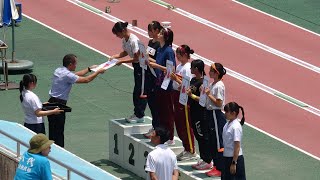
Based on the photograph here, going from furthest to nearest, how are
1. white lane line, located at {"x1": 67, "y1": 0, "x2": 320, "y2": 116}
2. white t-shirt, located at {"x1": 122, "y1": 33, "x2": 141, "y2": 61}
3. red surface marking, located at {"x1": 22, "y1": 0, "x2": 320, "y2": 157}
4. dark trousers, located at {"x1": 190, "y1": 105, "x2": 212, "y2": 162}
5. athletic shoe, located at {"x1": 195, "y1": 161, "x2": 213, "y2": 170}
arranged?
white lane line, located at {"x1": 67, "y1": 0, "x2": 320, "y2": 116}, red surface marking, located at {"x1": 22, "y1": 0, "x2": 320, "y2": 157}, white t-shirt, located at {"x1": 122, "y1": 33, "x2": 141, "y2": 61}, athletic shoe, located at {"x1": 195, "y1": 161, "x2": 213, "y2": 170}, dark trousers, located at {"x1": 190, "y1": 105, "x2": 212, "y2": 162}

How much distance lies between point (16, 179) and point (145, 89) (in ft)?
19.8

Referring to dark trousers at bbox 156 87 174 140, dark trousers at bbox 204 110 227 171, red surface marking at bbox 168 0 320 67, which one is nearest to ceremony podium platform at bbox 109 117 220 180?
dark trousers at bbox 156 87 174 140

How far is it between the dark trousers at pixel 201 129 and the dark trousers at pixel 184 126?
0.44 m

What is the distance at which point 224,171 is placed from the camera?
62.3 ft

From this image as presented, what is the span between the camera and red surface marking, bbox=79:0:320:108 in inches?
1078

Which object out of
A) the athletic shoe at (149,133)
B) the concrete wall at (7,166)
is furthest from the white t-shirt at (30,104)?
the athletic shoe at (149,133)

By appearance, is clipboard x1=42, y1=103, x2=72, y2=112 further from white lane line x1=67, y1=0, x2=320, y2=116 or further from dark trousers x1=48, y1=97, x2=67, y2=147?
white lane line x1=67, y1=0, x2=320, y2=116

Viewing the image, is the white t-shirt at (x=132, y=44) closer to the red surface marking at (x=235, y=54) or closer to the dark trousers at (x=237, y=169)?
the dark trousers at (x=237, y=169)

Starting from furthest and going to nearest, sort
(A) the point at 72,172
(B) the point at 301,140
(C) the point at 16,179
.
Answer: (B) the point at 301,140 → (A) the point at 72,172 → (C) the point at 16,179

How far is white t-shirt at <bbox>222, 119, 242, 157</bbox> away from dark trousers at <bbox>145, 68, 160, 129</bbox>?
2.51 m

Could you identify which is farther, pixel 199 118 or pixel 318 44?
pixel 318 44

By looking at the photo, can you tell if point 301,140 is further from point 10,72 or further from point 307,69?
point 10,72

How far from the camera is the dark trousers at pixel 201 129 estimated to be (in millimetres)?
19828

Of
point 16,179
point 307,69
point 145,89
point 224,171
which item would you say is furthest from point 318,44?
point 16,179
